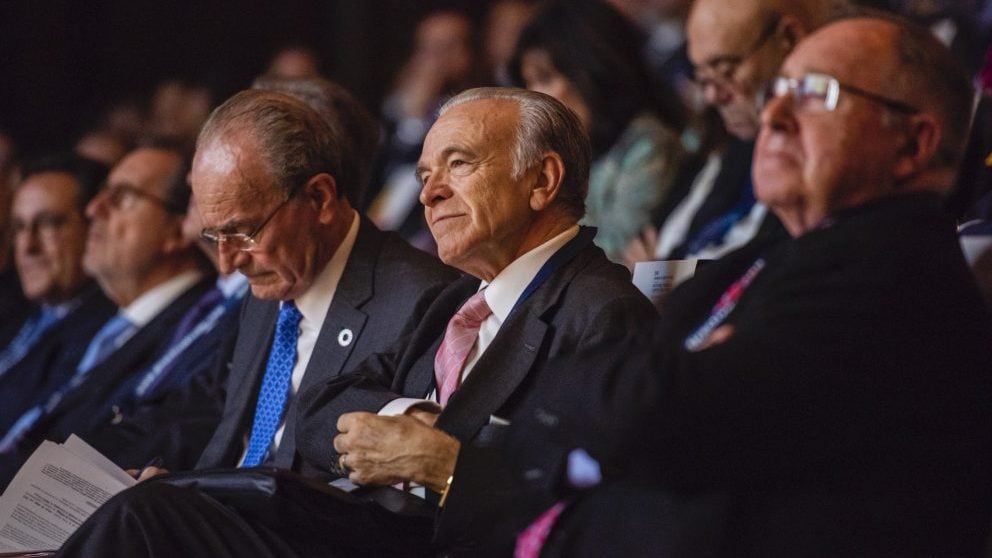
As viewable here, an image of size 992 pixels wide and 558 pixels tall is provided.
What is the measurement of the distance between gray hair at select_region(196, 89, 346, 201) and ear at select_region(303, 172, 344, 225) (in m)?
0.02

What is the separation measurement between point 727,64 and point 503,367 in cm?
190

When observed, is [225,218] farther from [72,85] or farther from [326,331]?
[72,85]

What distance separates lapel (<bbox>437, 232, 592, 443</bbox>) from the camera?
2.52 metres

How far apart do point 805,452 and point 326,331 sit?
5.04ft

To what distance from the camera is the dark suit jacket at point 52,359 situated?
513 cm

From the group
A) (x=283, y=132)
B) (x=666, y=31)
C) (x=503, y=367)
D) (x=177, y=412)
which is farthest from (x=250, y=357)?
(x=666, y=31)

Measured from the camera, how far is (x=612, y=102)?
4.78 metres

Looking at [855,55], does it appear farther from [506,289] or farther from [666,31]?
[666,31]

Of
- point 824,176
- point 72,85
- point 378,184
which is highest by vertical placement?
point 824,176

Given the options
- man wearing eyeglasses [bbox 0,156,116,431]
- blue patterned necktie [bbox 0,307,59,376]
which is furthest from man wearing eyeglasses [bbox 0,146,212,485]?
blue patterned necktie [bbox 0,307,59,376]

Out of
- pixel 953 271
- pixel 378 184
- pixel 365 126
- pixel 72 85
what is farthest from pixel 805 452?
pixel 72 85

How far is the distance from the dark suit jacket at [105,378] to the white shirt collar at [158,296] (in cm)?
23

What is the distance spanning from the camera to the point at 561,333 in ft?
8.39

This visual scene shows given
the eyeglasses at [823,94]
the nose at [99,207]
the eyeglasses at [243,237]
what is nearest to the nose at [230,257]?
the eyeglasses at [243,237]
